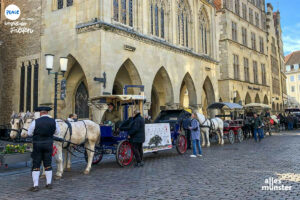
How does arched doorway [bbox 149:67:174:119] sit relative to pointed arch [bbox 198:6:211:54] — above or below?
below

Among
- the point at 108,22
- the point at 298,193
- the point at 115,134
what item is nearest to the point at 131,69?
the point at 108,22

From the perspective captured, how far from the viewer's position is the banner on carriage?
1035 centimetres

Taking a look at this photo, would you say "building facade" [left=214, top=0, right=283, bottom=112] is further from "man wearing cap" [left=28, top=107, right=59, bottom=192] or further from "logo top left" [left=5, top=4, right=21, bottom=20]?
"man wearing cap" [left=28, top=107, right=59, bottom=192]

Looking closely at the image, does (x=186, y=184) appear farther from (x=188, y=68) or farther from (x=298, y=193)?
(x=188, y=68)

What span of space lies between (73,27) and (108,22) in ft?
7.39

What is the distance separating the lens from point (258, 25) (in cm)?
4022

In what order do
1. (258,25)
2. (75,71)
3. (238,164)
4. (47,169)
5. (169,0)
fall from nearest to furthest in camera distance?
(47,169) → (238,164) → (75,71) → (169,0) → (258,25)

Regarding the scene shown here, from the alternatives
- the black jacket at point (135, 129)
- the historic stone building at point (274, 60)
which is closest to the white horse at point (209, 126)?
the black jacket at point (135, 129)

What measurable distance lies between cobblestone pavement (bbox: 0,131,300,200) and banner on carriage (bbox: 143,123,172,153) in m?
0.96

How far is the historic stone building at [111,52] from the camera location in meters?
16.0

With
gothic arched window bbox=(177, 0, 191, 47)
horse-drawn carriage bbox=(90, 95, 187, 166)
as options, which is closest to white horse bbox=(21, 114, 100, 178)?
horse-drawn carriage bbox=(90, 95, 187, 166)

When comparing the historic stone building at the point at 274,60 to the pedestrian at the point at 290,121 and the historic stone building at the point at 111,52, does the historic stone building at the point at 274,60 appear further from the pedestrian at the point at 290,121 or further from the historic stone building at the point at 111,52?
the historic stone building at the point at 111,52

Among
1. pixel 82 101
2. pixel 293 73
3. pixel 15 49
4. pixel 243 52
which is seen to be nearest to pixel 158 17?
pixel 82 101

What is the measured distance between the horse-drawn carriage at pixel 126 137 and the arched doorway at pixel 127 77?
6.68 m
